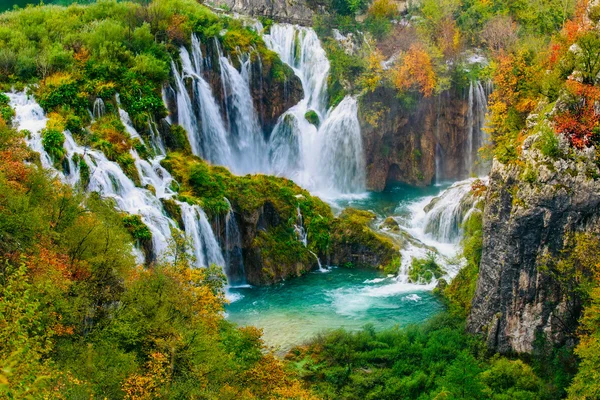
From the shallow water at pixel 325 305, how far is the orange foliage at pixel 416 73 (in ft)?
51.6

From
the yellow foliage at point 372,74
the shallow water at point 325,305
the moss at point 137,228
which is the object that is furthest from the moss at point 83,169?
the yellow foliage at point 372,74

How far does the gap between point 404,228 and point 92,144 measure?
17.3 meters

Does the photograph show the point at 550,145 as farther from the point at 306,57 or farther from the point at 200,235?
the point at 306,57

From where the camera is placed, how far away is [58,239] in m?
16.4

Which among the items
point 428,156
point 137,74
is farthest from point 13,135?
point 428,156

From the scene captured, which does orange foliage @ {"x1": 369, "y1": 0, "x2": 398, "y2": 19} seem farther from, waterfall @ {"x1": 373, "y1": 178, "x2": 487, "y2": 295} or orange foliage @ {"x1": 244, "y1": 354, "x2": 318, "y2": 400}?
orange foliage @ {"x1": 244, "y1": 354, "x2": 318, "y2": 400}

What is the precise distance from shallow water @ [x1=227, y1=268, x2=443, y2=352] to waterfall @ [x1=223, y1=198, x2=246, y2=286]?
766 millimetres

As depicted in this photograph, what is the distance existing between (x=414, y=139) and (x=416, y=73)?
473cm

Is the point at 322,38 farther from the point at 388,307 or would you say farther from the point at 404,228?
the point at 388,307

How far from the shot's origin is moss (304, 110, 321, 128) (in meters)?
41.0

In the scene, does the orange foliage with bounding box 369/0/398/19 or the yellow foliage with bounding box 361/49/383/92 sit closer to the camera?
the yellow foliage with bounding box 361/49/383/92

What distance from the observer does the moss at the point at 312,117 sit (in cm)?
4103

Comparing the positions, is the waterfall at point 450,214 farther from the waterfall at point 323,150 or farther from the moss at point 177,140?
the moss at point 177,140

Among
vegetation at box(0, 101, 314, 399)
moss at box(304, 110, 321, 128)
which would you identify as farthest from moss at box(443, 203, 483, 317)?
moss at box(304, 110, 321, 128)
